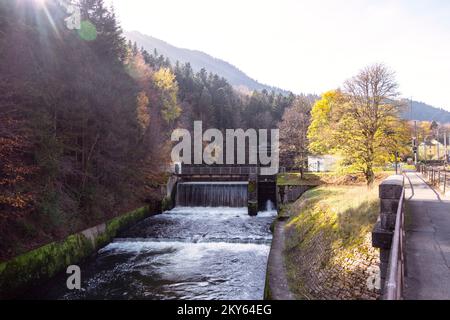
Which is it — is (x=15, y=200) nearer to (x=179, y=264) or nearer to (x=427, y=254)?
(x=179, y=264)

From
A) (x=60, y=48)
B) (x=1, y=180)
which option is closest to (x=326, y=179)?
(x=60, y=48)

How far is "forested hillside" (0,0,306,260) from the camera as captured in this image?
13383 millimetres

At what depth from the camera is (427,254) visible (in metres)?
7.13

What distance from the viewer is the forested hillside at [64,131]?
1338cm

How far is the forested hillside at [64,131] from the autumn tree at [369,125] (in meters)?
15.8

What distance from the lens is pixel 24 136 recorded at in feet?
41.9

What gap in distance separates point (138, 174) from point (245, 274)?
14.1 m

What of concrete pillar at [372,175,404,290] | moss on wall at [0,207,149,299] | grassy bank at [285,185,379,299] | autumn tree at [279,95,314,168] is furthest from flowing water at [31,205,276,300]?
autumn tree at [279,95,314,168]

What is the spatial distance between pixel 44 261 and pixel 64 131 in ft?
26.6

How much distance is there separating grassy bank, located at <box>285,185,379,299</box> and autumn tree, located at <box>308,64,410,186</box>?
10.1 m

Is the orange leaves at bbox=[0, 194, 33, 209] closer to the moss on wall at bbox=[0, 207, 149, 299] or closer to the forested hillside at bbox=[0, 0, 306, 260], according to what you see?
the forested hillside at bbox=[0, 0, 306, 260]

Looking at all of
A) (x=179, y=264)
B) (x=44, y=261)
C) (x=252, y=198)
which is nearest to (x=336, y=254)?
(x=179, y=264)
